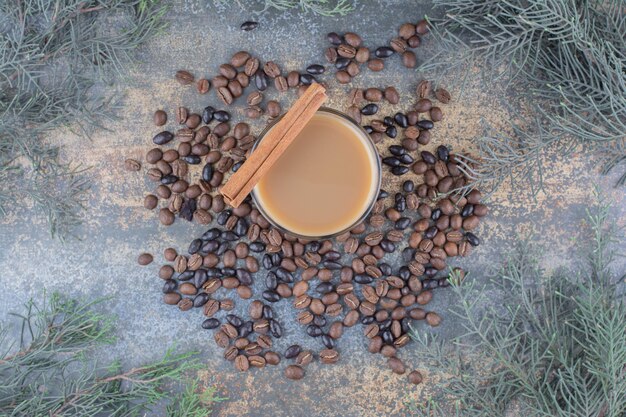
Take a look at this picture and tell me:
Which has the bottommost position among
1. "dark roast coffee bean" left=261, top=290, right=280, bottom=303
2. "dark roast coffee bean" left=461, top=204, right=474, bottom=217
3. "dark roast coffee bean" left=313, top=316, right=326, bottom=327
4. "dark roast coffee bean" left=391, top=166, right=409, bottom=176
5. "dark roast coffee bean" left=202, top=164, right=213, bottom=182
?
"dark roast coffee bean" left=313, top=316, right=326, bottom=327

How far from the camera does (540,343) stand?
1745 mm

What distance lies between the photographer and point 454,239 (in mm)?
1812

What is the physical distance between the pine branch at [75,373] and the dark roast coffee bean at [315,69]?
896 mm

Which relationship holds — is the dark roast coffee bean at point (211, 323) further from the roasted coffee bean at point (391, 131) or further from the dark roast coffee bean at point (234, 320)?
the roasted coffee bean at point (391, 131)

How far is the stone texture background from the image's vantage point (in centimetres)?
181

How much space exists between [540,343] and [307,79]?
3.28 feet

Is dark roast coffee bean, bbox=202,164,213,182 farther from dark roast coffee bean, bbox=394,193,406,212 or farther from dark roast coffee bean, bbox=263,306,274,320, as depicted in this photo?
dark roast coffee bean, bbox=394,193,406,212

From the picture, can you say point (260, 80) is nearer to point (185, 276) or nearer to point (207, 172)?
point (207, 172)

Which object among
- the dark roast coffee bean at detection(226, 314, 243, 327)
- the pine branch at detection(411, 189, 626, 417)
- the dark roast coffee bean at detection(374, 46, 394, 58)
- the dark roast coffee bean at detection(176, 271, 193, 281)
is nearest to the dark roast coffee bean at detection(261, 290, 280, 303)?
the dark roast coffee bean at detection(226, 314, 243, 327)

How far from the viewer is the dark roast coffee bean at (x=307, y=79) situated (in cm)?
179

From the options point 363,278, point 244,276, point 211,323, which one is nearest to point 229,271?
point 244,276

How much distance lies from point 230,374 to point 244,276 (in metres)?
0.30

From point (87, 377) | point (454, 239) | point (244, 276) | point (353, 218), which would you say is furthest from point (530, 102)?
point (87, 377)

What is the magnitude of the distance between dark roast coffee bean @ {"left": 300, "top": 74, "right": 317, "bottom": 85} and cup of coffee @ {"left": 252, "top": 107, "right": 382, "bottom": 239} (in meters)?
0.14
